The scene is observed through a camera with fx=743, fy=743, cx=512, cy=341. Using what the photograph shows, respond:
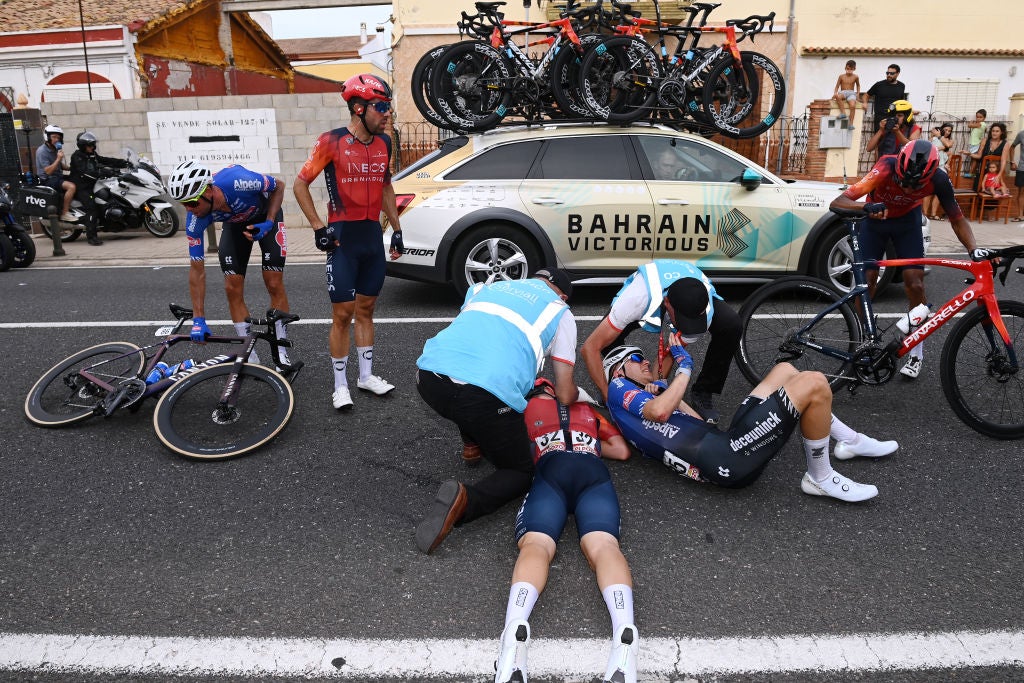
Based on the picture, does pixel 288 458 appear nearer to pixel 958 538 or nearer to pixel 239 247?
pixel 239 247

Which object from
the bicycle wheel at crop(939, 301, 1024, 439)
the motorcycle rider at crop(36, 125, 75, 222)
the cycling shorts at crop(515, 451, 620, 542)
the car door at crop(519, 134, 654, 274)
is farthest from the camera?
the motorcycle rider at crop(36, 125, 75, 222)

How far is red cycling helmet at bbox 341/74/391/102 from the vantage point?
471 centimetres

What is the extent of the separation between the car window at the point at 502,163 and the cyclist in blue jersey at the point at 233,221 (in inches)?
81.6

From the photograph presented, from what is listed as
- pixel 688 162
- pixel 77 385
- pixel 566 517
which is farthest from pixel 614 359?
pixel 688 162

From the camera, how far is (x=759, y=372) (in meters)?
5.15

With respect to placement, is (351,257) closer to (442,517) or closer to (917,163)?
(442,517)

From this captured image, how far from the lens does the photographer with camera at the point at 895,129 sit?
458 inches

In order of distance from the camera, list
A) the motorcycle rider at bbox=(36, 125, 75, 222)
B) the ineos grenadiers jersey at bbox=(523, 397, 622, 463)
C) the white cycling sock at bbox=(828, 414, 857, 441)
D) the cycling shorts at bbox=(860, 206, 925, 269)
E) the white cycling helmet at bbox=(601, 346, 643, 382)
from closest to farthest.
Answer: the ineos grenadiers jersey at bbox=(523, 397, 622, 463)
the white cycling sock at bbox=(828, 414, 857, 441)
the white cycling helmet at bbox=(601, 346, 643, 382)
the cycling shorts at bbox=(860, 206, 925, 269)
the motorcycle rider at bbox=(36, 125, 75, 222)

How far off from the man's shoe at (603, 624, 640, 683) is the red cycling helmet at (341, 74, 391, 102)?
3.57 m

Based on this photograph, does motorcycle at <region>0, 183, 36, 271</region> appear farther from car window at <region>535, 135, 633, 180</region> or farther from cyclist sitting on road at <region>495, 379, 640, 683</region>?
cyclist sitting on road at <region>495, 379, 640, 683</region>

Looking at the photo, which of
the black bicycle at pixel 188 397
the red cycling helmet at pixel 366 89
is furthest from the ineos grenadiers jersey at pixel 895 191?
the black bicycle at pixel 188 397

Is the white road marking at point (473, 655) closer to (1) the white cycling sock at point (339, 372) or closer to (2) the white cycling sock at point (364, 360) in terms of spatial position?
(1) the white cycling sock at point (339, 372)

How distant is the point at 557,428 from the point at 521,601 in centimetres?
108

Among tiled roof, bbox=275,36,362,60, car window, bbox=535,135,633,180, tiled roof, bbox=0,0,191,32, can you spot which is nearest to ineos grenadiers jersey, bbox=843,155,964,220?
car window, bbox=535,135,633,180
